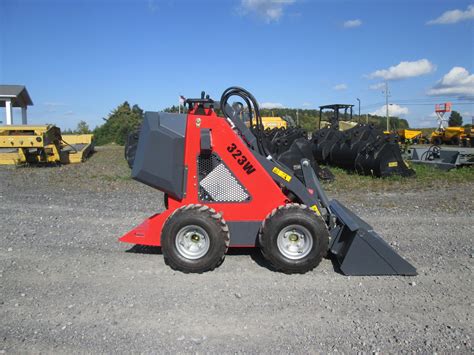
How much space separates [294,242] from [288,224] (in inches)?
10.6

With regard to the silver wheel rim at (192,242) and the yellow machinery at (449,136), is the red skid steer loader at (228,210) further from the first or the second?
the yellow machinery at (449,136)

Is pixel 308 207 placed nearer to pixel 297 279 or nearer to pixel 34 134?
pixel 297 279

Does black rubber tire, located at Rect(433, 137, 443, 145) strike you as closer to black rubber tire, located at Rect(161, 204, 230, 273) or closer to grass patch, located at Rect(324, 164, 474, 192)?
grass patch, located at Rect(324, 164, 474, 192)

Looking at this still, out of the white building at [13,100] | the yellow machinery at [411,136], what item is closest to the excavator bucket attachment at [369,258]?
the white building at [13,100]

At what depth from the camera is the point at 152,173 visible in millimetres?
4809

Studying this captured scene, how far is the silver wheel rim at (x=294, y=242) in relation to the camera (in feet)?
14.8

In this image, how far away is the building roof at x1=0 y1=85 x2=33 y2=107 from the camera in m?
29.2

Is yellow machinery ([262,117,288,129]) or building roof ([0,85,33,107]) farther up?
building roof ([0,85,33,107])

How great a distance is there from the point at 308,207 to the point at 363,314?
1.40 meters

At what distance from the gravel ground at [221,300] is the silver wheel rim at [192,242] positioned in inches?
9.5

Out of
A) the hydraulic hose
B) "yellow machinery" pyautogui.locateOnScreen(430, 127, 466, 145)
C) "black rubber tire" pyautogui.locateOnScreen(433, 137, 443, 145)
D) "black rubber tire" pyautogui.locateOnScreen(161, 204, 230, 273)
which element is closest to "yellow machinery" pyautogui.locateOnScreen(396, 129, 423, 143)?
"yellow machinery" pyautogui.locateOnScreen(430, 127, 466, 145)

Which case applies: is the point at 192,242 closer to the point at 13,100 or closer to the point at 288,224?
the point at 288,224

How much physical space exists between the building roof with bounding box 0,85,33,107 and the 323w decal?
2882cm

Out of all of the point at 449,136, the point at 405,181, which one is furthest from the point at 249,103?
the point at 449,136
